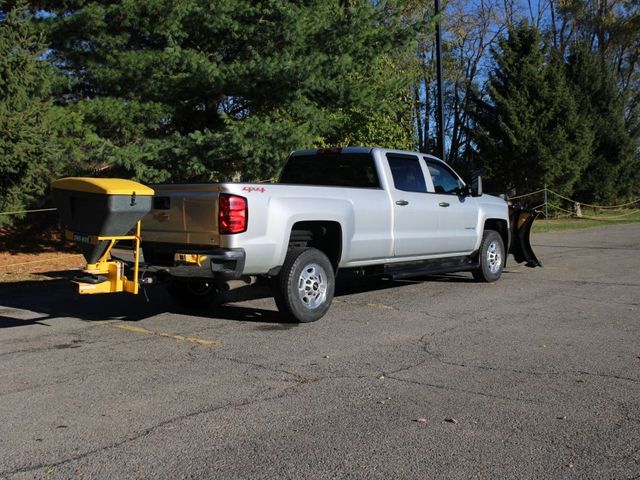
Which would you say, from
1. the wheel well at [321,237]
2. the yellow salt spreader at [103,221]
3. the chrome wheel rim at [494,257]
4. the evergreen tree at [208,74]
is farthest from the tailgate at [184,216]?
the evergreen tree at [208,74]

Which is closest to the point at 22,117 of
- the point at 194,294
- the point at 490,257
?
the point at 194,294

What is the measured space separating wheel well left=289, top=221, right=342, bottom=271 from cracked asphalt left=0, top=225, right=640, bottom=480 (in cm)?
76

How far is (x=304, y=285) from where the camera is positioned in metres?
7.61

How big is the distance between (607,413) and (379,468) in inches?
72.1

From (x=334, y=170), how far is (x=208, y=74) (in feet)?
18.7

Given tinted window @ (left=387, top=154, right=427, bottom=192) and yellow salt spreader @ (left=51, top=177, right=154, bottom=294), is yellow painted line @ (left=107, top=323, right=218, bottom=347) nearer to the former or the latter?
yellow salt spreader @ (left=51, top=177, right=154, bottom=294)

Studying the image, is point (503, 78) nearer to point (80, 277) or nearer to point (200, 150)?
point (200, 150)

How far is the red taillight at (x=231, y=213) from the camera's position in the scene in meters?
6.81

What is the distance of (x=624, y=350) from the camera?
6277 millimetres

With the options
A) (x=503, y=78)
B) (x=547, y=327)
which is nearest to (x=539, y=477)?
(x=547, y=327)

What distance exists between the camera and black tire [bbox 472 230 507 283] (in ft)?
35.0

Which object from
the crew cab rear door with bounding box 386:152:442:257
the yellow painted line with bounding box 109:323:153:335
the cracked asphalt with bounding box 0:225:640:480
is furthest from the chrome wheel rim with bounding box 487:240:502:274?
the yellow painted line with bounding box 109:323:153:335

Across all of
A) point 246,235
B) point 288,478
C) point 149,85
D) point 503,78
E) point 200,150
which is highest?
point 503,78

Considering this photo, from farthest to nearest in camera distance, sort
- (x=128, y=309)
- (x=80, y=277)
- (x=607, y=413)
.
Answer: (x=128, y=309) < (x=80, y=277) < (x=607, y=413)
